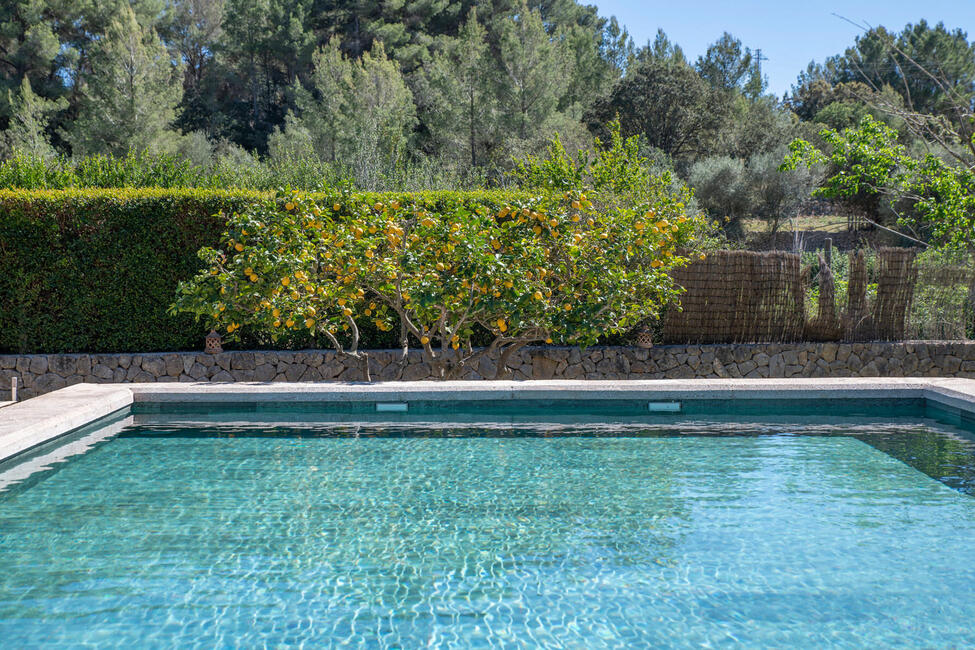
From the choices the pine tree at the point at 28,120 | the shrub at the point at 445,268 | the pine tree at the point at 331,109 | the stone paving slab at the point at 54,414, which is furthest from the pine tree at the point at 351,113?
the stone paving slab at the point at 54,414

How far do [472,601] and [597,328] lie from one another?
5133 mm

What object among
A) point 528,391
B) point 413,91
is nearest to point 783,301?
point 528,391

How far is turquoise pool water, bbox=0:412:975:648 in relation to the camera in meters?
3.32

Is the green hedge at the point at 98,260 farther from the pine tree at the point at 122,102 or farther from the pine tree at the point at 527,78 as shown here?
the pine tree at the point at 122,102

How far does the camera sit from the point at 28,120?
27.6 meters

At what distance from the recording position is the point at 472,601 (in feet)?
11.6

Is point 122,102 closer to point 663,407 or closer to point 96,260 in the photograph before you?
point 96,260

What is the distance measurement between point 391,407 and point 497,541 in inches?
114

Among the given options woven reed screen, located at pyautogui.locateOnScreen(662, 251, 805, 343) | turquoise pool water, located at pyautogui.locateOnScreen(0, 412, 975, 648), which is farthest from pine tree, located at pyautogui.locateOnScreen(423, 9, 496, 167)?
turquoise pool water, located at pyautogui.locateOnScreen(0, 412, 975, 648)

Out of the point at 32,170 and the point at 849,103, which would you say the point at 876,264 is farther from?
the point at 849,103

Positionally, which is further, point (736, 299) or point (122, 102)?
point (122, 102)

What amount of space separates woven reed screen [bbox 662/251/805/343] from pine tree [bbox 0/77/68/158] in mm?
23766

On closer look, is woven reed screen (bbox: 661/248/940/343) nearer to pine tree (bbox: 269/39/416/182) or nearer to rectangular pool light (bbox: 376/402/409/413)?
rectangular pool light (bbox: 376/402/409/413)

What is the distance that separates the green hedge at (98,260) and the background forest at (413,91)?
9.13 meters
